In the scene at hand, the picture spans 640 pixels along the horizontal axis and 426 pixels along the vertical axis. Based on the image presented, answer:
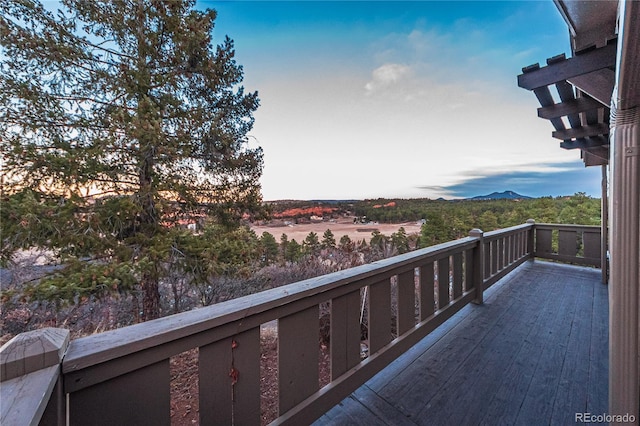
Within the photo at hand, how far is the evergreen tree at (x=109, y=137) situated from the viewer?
3.98 metres

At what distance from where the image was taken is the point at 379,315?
1.88 m

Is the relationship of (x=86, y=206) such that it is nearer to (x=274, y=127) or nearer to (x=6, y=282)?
(x=6, y=282)

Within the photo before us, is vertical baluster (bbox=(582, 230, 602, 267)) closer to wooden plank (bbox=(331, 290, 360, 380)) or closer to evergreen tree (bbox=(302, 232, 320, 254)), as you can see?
wooden plank (bbox=(331, 290, 360, 380))

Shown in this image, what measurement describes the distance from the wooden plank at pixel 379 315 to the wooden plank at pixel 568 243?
16.7 ft

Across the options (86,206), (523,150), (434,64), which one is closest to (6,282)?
(86,206)

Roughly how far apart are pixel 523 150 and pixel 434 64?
13.4 ft

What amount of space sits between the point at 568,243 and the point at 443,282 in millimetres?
4168

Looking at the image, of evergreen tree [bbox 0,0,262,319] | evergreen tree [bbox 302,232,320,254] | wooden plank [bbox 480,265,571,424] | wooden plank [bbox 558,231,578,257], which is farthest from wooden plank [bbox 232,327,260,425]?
evergreen tree [bbox 302,232,320,254]

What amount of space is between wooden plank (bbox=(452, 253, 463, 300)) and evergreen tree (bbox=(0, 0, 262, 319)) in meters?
4.59

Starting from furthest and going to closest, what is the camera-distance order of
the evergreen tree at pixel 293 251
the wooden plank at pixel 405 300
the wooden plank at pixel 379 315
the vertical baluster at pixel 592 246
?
the evergreen tree at pixel 293 251 → the vertical baluster at pixel 592 246 → the wooden plank at pixel 405 300 → the wooden plank at pixel 379 315

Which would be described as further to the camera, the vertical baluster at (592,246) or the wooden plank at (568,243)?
the wooden plank at (568,243)

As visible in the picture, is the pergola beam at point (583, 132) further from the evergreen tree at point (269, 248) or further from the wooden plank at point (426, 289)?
the evergreen tree at point (269, 248)

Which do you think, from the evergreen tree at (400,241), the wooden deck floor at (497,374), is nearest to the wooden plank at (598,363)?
the wooden deck floor at (497,374)

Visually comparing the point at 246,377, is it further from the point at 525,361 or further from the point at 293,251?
the point at 293,251
